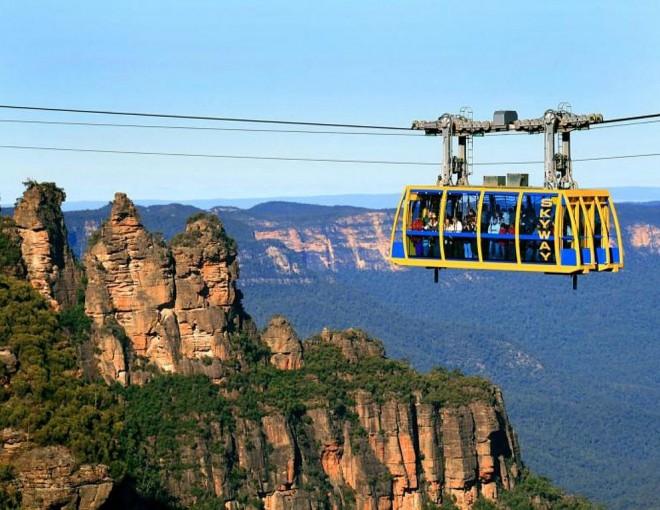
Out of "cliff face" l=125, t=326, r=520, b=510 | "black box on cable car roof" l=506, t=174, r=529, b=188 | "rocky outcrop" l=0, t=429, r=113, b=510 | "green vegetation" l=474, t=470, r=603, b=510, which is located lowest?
"green vegetation" l=474, t=470, r=603, b=510

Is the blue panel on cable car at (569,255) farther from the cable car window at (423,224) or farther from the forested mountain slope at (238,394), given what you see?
the forested mountain slope at (238,394)

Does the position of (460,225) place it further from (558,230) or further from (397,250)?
(558,230)

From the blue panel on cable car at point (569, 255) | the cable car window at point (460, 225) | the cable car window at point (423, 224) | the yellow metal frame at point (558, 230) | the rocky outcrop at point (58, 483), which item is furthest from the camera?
the rocky outcrop at point (58, 483)

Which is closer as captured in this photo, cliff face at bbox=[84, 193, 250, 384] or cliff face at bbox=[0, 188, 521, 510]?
cliff face at bbox=[0, 188, 521, 510]

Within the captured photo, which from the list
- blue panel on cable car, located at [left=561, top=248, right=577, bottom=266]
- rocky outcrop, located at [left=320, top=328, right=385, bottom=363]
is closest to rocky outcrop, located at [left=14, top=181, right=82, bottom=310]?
rocky outcrop, located at [left=320, top=328, right=385, bottom=363]

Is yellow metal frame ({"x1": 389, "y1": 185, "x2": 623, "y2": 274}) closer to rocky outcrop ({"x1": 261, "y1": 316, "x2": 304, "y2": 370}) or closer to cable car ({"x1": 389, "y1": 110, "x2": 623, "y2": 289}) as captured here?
cable car ({"x1": 389, "y1": 110, "x2": 623, "y2": 289})

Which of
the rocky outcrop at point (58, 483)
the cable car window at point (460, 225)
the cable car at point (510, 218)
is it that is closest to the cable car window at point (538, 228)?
the cable car at point (510, 218)
